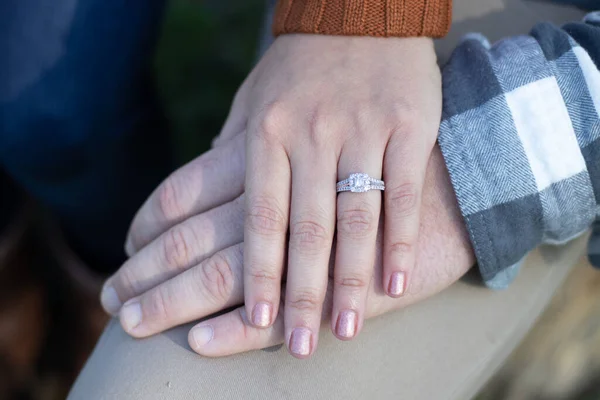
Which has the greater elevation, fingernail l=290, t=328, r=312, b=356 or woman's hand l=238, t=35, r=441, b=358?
woman's hand l=238, t=35, r=441, b=358

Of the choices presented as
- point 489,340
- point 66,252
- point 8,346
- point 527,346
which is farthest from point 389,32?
point 8,346

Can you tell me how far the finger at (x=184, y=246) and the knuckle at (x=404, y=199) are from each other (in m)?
0.25

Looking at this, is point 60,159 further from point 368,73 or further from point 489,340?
point 489,340

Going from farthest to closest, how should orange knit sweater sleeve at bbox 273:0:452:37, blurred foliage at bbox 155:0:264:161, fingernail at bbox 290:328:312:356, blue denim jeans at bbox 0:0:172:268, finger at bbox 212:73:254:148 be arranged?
blurred foliage at bbox 155:0:264:161 < blue denim jeans at bbox 0:0:172:268 < finger at bbox 212:73:254:148 < orange knit sweater sleeve at bbox 273:0:452:37 < fingernail at bbox 290:328:312:356

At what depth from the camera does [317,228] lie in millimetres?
871

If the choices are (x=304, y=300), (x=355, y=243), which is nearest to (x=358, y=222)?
(x=355, y=243)

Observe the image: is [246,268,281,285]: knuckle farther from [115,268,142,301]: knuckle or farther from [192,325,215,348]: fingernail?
[115,268,142,301]: knuckle

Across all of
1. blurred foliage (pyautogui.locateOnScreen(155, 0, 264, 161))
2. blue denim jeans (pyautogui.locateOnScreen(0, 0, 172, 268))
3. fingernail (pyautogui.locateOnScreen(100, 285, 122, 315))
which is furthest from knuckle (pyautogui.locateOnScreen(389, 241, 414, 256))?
blurred foliage (pyautogui.locateOnScreen(155, 0, 264, 161))

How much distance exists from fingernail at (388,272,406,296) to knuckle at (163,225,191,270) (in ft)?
1.10

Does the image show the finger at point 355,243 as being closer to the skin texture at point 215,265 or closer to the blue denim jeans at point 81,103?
the skin texture at point 215,265

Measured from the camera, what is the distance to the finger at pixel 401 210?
86 cm

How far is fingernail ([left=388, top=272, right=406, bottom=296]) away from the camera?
0.86 metres

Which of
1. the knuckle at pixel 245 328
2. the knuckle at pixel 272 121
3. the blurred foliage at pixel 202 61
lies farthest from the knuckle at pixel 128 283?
the blurred foliage at pixel 202 61

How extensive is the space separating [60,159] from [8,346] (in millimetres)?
736
